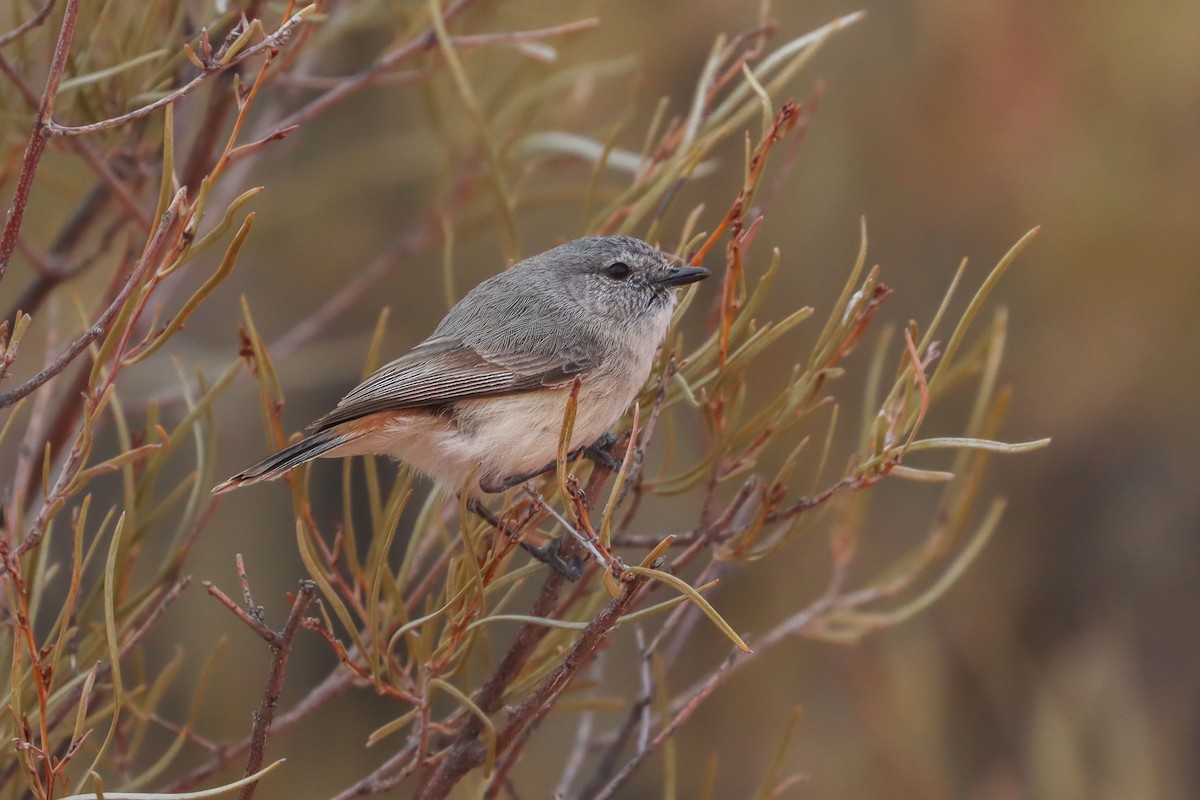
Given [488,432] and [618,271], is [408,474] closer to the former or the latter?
[488,432]

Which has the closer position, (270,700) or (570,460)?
(270,700)

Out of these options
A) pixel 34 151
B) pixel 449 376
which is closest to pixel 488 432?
pixel 449 376

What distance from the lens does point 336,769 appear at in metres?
3.26

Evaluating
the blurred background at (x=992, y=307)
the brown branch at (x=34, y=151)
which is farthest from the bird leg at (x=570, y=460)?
the blurred background at (x=992, y=307)

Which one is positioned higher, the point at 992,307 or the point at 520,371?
the point at 520,371

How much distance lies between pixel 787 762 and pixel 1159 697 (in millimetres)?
815

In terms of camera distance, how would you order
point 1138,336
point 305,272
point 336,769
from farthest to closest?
point 305,272
point 336,769
point 1138,336

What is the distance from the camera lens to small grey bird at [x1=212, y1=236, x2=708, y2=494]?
164cm

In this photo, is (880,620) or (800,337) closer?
(880,620)

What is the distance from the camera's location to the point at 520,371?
1.80 m

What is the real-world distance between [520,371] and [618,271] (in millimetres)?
208

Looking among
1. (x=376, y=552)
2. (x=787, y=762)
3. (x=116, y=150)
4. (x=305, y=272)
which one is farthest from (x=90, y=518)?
(x=376, y=552)

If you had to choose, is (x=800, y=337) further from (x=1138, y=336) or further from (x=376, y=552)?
(x=376, y=552)

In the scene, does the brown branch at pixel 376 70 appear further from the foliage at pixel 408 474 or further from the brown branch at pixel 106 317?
the brown branch at pixel 106 317
